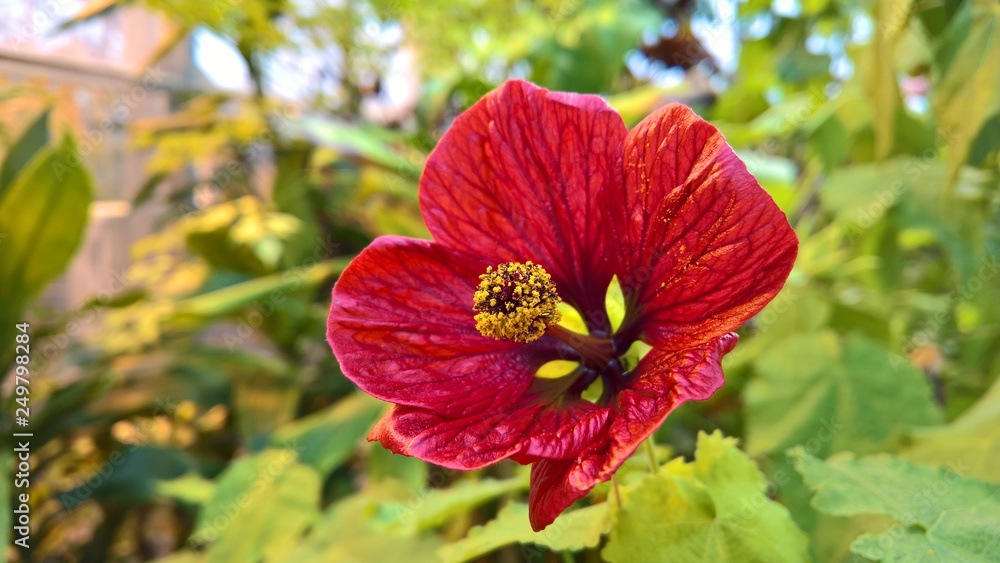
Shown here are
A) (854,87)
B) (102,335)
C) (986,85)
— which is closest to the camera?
(986,85)

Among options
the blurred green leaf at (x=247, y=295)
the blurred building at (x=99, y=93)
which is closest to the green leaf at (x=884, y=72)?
the blurred green leaf at (x=247, y=295)

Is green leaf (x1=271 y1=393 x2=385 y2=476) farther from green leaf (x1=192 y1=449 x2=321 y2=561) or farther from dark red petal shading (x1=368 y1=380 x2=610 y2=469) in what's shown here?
dark red petal shading (x1=368 y1=380 x2=610 y2=469)

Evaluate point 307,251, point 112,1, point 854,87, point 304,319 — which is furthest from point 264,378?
point 854,87

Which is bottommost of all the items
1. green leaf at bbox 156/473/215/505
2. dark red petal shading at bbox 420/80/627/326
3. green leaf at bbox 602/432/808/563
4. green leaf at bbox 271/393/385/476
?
green leaf at bbox 156/473/215/505

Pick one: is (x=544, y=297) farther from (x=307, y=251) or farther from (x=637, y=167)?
(x=307, y=251)

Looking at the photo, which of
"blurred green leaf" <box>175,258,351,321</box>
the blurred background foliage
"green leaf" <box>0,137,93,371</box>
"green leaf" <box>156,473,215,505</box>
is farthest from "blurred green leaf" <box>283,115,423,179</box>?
"green leaf" <box>156,473,215,505</box>

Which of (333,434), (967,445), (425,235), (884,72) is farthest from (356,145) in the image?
(967,445)

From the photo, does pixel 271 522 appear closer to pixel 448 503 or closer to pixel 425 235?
pixel 448 503
